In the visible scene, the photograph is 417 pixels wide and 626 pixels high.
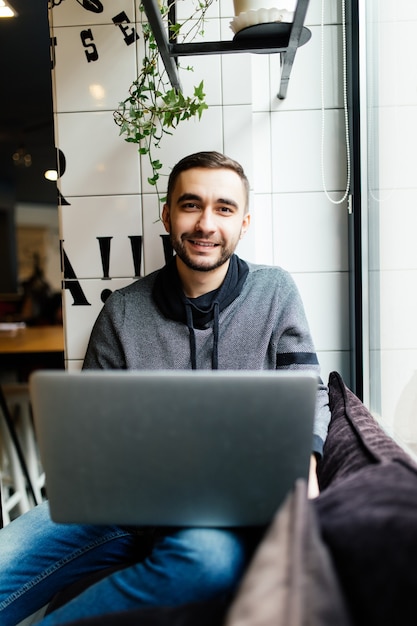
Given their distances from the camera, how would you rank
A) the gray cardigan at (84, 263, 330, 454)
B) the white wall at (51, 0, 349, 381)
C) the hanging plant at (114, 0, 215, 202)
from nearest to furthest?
the gray cardigan at (84, 263, 330, 454) < the hanging plant at (114, 0, 215, 202) < the white wall at (51, 0, 349, 381)

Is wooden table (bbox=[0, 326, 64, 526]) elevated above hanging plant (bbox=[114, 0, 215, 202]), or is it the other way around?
hanging plant (bbox=[114, 0, 215, 202])

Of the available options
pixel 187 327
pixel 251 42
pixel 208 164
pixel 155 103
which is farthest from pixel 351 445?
pixel 155 103

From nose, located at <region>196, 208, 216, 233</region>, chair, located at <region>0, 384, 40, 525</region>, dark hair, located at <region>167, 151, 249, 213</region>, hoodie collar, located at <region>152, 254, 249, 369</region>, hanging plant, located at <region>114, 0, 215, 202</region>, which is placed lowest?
chair, located at <region>0, 384, 40, 525</region>

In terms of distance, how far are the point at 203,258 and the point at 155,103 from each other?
51cm

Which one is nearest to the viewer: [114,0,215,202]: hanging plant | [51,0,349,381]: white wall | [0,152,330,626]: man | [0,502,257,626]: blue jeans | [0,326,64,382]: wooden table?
[0,502,257,626]: blue jeans

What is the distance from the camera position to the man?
1209 millimetres

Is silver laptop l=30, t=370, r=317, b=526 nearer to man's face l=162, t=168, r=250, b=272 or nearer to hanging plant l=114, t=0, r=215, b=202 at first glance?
man's face l=162, t=168, r=250, b=272

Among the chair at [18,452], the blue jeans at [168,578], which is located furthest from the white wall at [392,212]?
the chair at [18,452]

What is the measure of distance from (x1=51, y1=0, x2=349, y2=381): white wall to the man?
234mm

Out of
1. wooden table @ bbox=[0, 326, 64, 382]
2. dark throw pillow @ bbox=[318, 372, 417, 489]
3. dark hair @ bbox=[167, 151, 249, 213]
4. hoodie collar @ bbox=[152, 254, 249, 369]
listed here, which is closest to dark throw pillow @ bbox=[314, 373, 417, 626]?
dark throw pillow @ bbox=[318, 372, 417, 489]

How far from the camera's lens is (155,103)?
1.58 metres

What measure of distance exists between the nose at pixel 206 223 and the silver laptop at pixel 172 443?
71cm

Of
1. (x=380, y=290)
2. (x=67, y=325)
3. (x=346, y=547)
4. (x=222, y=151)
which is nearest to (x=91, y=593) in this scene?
(x=346, y=547)

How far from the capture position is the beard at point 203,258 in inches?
57.2
